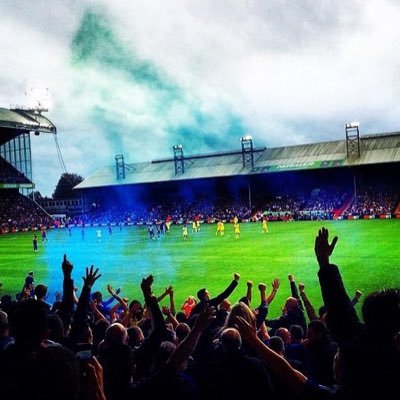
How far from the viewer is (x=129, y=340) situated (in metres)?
5.91

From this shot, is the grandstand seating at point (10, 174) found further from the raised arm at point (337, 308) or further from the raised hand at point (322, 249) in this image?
the raised arm at point (337, 308)

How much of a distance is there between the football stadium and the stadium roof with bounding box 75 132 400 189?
0.81 feet

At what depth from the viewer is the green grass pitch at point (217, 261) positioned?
763 inches

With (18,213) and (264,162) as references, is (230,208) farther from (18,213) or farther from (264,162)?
(18,213)

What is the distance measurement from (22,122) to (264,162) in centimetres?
3462

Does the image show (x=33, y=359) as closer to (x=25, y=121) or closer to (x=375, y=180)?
(x=375, y=180)

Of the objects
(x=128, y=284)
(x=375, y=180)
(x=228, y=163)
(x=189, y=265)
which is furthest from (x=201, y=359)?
(x=228, y=163)

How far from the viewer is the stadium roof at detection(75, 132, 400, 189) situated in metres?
58.1

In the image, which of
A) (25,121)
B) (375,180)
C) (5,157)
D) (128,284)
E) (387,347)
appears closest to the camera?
(387,347)

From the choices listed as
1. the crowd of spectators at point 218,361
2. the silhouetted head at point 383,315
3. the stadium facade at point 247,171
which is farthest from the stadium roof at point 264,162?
the silhouetted head at point 383,315

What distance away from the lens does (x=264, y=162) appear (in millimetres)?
65875

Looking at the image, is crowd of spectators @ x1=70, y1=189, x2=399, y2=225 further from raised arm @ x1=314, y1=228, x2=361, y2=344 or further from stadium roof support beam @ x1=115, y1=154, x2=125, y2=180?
raised arm @ x1=314, y1=228, x2=361, y2=344

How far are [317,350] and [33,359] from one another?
10.6 feet

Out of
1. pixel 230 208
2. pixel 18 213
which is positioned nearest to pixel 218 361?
pixel 230 208
